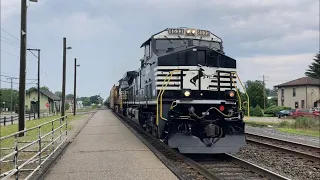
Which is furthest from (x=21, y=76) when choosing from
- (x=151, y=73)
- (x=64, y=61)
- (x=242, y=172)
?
(x=64, y=61)

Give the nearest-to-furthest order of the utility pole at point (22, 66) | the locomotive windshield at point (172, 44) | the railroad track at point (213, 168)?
1. the railroad track at point (213, 168)
2. the locomotive windshield at point (172, 44)
3. the utility pole at point (22, 66)

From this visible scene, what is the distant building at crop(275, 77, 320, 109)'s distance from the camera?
69000mm

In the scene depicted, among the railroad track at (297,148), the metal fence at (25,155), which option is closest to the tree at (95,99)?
the metal fence at (25,155)

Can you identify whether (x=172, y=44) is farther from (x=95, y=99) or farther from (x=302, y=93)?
(x=95, y=99)

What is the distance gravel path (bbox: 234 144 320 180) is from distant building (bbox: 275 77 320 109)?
6066 centimetres

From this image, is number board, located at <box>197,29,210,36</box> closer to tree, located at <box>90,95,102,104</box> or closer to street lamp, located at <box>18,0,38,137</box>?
street lamp, located at <box>18,0,38,137</box>

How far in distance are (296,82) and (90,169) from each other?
70238 mm

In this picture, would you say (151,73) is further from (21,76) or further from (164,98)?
(21,76)

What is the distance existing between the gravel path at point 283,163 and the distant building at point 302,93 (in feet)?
199

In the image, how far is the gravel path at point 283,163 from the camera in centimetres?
896

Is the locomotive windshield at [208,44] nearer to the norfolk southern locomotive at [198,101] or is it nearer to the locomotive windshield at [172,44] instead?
the locomotive windshield at [172,44]

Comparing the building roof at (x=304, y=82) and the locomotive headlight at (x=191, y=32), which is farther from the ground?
the building roof at (x=304, y=82)

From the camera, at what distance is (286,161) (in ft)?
35.2

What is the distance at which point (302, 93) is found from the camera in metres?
70.1
